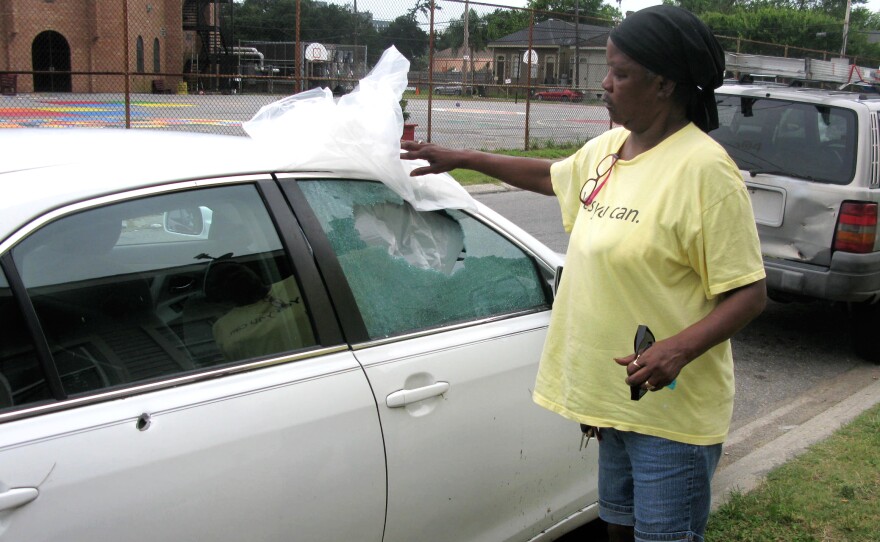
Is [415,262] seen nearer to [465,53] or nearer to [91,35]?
[465,53]

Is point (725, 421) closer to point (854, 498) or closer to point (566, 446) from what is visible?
point (566, 446)

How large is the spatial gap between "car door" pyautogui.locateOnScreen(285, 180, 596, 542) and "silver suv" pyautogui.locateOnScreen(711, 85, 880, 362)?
3472 millimetres

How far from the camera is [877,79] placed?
1543 centimetres

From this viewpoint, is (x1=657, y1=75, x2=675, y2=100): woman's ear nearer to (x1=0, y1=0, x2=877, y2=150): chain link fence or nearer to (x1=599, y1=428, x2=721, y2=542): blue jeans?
(x1=599, y1=428, x2=721, y2=542): blue jeans

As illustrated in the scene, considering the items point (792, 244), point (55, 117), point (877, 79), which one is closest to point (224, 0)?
point (55, 117)

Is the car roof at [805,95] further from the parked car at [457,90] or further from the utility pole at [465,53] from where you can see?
the parked car at [457,90]

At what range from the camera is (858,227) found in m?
5.74

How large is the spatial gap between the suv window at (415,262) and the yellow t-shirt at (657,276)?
20.4 inches

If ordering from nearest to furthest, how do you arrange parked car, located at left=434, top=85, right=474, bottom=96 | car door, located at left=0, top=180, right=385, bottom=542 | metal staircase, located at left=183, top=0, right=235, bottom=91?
car door, located at left=0, top=180, right=385, bottom=542
metal staircase, located at left=183, top=0, right=235, bottom=91
parked car, located at left=434, top=85, right=474, bottom=96

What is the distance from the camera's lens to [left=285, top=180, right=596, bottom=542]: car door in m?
2.44

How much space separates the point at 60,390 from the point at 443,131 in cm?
2020

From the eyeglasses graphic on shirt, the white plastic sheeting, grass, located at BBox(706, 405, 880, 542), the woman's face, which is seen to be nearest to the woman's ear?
the woman's face

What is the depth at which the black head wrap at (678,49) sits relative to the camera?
2.09 metres

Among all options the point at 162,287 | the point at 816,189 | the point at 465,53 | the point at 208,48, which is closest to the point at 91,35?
the point at 208,48
